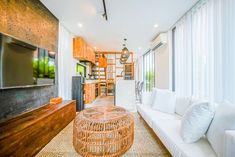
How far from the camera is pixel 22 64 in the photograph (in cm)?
216

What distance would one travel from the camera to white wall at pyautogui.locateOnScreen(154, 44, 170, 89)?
4345 mm

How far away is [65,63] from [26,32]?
1786 millimetres

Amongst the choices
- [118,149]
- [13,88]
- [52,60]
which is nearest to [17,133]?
[13,88]

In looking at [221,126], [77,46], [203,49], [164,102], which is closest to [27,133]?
[221,126]

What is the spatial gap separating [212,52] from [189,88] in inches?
41.5

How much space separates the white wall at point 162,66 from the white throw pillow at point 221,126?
9.43 ft

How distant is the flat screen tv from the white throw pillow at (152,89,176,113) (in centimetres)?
242

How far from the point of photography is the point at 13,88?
2008mm

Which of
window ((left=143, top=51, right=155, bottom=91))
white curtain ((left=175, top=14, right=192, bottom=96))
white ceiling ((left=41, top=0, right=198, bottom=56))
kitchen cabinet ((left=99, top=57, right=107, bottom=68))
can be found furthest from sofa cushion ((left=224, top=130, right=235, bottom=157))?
kitchen cabinet ((left=99, top=57, right=107, bottom=68))

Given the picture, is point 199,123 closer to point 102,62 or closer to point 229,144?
point 229,144

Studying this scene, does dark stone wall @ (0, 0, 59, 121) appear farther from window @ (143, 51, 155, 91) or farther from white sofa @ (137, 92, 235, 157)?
window @ (143, 51, 155, 91)

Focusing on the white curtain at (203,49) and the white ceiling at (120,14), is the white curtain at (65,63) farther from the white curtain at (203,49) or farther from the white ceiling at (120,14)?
the white curtain at (203,49)

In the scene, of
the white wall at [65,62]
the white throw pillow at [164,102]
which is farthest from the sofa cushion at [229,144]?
the white wall at [65,62]

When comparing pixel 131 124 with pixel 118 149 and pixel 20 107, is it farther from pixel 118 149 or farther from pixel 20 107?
pixel 20 107
